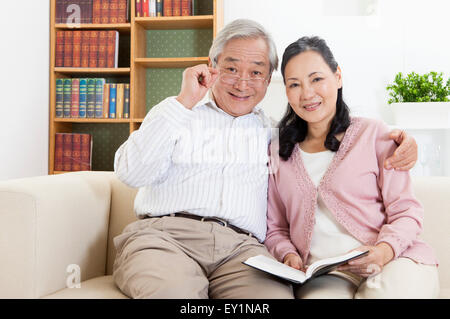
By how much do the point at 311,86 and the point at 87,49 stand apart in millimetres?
2290

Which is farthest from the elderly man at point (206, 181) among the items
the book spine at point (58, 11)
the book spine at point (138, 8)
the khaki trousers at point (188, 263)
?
the book spine at point (58, 11)

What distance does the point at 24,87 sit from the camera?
2.92 meters

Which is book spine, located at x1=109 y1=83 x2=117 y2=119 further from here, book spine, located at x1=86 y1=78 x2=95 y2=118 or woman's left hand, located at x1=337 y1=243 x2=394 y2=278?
woman's left hand, located at x1=337 y1=243 x2=394 y2=278

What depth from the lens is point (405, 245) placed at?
3.58 feet

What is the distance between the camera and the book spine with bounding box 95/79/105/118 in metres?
3.16

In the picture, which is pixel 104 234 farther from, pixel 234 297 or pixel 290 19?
pixel 290 19

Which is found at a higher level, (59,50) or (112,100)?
(59,50)

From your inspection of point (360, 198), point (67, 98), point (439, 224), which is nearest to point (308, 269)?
point (360, 198)

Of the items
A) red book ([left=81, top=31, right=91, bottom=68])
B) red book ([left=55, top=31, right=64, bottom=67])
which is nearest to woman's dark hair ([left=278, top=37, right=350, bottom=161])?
red book ([left=81, top=31, right=91, bottom=68])

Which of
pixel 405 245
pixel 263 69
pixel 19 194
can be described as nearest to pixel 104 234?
pixel 19 194

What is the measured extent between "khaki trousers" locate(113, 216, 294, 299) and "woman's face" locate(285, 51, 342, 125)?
0.39 metres

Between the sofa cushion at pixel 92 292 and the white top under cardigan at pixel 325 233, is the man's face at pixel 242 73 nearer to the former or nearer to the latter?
the white top under cardigan at pixel 325 233

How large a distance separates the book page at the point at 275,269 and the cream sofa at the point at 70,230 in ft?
1.08

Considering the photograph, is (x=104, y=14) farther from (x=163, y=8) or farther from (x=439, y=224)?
(x=439, y=224)
